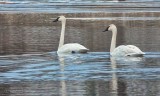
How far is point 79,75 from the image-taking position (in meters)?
16.8

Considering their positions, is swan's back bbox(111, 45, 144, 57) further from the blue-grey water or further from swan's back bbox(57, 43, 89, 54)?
swan's back bbox(57, 43, 89, 54)

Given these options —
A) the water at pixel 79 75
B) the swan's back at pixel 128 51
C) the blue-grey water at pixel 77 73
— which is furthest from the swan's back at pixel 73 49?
the swan's back at pixel 128 51

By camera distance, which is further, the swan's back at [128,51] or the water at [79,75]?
the swan's back at [128,51]

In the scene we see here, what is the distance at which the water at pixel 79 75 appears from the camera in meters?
14.1

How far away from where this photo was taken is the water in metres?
14.1

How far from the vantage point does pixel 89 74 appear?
17031mm

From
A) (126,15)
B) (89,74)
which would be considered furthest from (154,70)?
(126,15)

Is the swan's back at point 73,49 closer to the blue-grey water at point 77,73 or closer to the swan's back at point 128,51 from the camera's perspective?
the blue-grey water at point 77,73

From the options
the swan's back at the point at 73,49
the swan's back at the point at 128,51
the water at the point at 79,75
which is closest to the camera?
the water at the point at 79,75

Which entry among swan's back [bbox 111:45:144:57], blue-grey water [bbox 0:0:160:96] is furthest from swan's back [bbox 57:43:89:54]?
swan's back [bbox 111:45:144:57]

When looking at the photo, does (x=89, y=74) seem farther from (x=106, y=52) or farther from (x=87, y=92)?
(x=106, y=52)

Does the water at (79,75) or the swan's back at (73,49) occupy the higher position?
the water at (79,75)

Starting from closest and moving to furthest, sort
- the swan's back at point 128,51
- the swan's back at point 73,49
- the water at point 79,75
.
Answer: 1. the water at point 79,75
2. the swan's back at point 128,51
3. the swan's back at point 73,49

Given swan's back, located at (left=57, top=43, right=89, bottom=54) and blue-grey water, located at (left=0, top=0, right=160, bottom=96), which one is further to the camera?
swan's back, located at (left=57, top=43, right=89, bottom=54)
